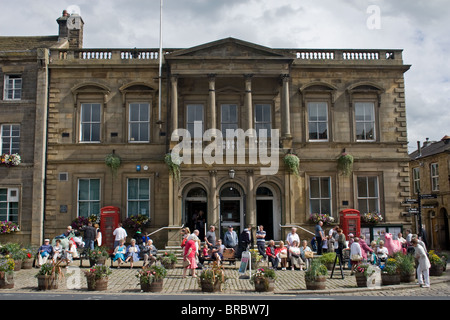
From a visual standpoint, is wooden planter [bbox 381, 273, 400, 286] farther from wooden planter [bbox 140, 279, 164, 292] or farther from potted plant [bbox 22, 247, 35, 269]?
potted plant [bbox 22, 247, 35, 269]

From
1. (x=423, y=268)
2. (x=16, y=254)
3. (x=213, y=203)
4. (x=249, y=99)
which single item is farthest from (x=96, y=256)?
(x=423, y=268)

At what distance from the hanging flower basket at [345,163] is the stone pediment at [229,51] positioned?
5883mm

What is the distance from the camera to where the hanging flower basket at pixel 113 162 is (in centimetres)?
2341

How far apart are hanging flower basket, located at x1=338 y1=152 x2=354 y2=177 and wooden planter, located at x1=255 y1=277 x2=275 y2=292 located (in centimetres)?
1217

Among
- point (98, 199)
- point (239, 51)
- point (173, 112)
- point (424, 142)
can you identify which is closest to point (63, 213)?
point (98, 199)

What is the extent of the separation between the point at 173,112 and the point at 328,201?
9423 mm

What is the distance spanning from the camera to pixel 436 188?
35.2m

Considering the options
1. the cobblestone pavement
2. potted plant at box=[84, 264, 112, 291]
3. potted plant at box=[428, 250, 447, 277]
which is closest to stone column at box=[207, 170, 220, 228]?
the cobblestone pavement

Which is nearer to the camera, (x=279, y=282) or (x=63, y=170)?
(x=279, y=282)

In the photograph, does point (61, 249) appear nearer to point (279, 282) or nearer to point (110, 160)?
point (110, 160)

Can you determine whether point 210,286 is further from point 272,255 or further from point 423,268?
point 423,268

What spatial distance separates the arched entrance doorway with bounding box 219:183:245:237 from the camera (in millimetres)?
23891

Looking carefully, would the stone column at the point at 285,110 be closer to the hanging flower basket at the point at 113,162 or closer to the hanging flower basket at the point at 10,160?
the hanging flower basket at the point at 113,162

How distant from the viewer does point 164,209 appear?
77.5 feet
